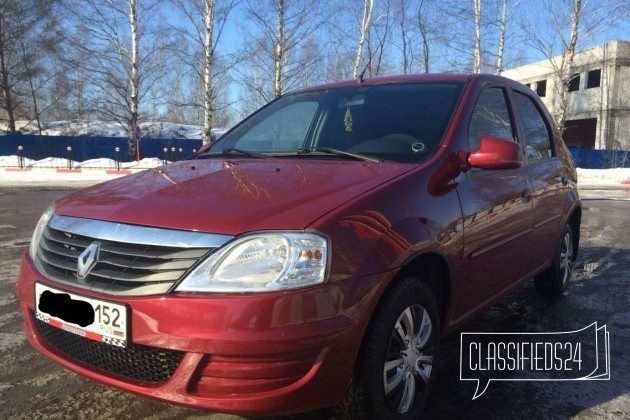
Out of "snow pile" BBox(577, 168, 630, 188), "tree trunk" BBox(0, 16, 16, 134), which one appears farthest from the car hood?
"tree trunk" BBox(0, 16, 16, 134)

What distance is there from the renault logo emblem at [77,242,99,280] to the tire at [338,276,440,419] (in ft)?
3.59

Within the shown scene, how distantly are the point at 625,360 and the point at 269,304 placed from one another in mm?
2605

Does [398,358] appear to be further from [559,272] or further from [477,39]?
[477,39]

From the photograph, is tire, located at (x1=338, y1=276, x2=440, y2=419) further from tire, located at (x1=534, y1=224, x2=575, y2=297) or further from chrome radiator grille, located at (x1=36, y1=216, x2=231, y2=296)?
tire, located at (x1=534, y1=224, x2=575, y2=297)

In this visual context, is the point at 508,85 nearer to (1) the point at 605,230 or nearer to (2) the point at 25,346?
(2) the point at 25,346

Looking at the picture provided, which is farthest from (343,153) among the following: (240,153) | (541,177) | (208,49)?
(208,49)

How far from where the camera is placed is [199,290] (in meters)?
1.87

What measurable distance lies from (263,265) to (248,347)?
0.94ft

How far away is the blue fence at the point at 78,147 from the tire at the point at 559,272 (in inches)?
1053

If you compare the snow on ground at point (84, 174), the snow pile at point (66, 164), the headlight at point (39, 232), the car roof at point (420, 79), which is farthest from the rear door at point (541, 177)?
the snow pile at point (66, 164)

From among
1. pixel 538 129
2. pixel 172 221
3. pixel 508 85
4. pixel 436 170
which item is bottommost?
pixel 172 221

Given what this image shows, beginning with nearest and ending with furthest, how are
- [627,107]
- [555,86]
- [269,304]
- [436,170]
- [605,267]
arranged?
1. [269,304]
2. [436,170]
3. [605,267]
4. [627,107]
5. [555,86]

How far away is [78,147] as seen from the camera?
2892 centimetres

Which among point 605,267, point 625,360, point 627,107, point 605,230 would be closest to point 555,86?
point 627,107
